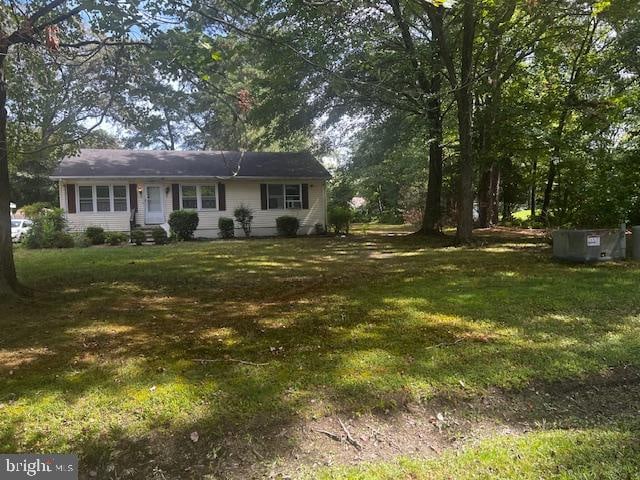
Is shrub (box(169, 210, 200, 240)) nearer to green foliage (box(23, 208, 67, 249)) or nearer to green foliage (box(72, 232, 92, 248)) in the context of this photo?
green foliage (box(72, 232, 92, 248))

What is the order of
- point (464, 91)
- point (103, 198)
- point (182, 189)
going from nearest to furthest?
point (464, 91), point (103, 198), point (182, 189)

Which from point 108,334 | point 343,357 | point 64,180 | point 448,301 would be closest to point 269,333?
point 343,357

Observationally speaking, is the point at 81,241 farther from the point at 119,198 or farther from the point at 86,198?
the point at 119,198

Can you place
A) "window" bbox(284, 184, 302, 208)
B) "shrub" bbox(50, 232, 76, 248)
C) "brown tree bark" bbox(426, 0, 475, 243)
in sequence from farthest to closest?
"window" bbox(284, 184, 302, 208)
"shrub" bbox(50, 232, 76, 248)
"brown tree bark" bbox(426, 0, 475, 243)

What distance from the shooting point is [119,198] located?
18375 mm

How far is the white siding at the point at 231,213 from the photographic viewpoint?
18031 mm

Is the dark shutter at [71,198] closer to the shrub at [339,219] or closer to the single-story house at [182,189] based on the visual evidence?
the single-story house at [182,189]

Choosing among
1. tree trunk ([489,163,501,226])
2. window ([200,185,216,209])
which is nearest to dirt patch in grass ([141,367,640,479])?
window ([200,185,216,209])

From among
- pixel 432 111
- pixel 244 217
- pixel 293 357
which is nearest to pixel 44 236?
pixel 244 217

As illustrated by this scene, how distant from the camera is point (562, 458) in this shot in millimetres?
2520

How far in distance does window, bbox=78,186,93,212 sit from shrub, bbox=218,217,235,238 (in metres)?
5.11

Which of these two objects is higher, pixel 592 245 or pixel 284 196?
pixel 284 196

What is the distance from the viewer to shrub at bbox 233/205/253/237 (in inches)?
750

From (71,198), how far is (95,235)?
94.5 inches
